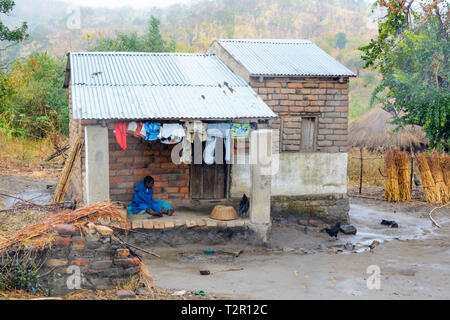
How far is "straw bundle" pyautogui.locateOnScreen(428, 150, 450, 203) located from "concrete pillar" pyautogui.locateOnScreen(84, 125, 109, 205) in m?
9.78

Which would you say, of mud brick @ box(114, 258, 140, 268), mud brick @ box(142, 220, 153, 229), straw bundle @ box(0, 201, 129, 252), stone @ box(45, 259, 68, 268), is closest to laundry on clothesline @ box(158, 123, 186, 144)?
mud brick @ box(142, 220, 153, 229)

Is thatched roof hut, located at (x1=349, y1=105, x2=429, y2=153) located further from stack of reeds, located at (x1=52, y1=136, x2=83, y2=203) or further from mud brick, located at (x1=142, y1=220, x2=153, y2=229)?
stack of reeds, located at (x1=52, y1=136, x2=83, y2=203)

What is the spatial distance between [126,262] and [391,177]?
1048cm

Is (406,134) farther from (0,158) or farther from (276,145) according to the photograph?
(0,158)

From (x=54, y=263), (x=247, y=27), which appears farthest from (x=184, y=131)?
(x=247, y=27)

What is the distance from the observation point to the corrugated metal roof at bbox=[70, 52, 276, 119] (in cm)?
882

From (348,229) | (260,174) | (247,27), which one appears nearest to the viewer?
(260,174)

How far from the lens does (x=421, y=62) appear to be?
11812 millimetres

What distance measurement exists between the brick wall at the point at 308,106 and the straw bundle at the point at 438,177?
4068mm

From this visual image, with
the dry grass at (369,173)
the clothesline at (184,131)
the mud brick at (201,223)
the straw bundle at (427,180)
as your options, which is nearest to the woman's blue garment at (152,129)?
the clothesline at (184,131)

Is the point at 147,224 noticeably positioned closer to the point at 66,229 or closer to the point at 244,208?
the point at 244,208

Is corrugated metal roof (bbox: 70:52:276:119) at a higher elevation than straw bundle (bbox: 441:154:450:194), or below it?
higher

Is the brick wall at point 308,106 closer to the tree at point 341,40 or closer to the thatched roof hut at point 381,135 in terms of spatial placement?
the thatched roof hut at point 381,135

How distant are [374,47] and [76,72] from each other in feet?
25.8
